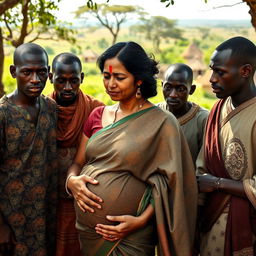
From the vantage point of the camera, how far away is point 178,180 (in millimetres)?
2988

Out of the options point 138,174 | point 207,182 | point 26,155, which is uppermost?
point 26,155

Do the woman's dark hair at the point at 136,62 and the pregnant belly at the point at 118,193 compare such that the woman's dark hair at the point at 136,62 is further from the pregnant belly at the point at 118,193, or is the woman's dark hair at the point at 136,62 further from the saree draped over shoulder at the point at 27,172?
the saree draped over shoulder at the point at 27,172

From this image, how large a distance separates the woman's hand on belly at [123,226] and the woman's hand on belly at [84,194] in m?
0.14

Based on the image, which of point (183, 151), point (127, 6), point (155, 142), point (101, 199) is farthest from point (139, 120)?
point (127, 6)

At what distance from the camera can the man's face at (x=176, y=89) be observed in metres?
4.11

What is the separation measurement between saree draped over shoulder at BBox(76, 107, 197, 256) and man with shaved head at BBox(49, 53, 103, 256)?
86 centimetres

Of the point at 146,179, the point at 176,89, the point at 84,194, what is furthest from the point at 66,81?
the point at 146,179

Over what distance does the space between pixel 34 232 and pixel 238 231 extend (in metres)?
1.66

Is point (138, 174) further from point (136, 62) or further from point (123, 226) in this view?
point (136, 62)

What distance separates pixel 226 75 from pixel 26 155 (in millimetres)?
1625

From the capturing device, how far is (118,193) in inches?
118

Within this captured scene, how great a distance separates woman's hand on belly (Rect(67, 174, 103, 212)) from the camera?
3031 mm

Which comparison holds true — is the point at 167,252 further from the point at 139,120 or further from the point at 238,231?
the point at 139,120

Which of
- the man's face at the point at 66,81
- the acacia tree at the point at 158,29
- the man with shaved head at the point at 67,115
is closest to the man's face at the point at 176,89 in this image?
the man with shaved head at the point at 67,115
